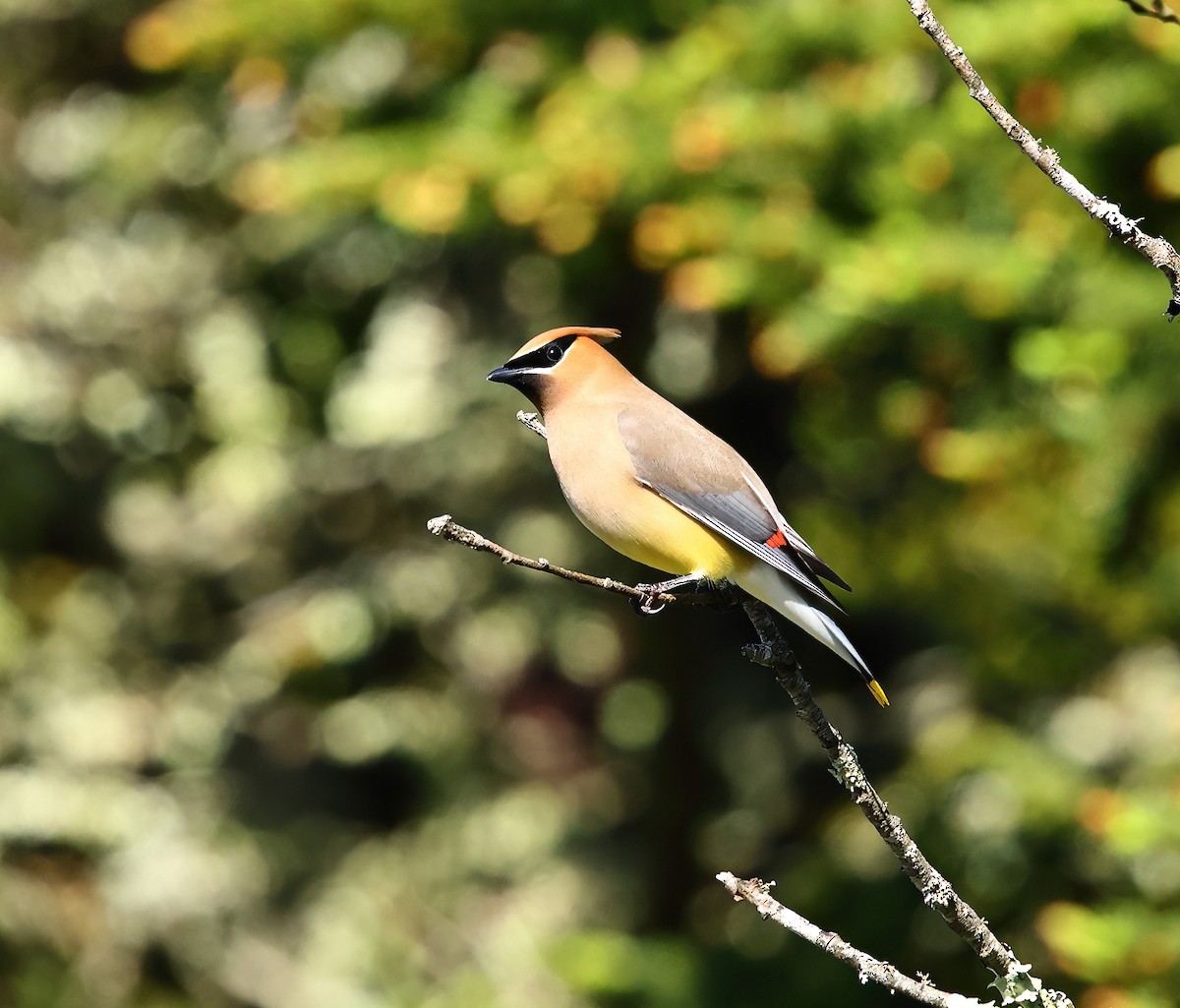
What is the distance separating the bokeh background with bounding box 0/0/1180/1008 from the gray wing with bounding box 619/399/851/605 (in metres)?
1.13

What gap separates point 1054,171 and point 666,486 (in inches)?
50.4

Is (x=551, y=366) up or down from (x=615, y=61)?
down

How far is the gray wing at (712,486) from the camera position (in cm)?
299

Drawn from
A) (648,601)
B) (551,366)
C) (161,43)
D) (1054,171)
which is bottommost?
(648,601)

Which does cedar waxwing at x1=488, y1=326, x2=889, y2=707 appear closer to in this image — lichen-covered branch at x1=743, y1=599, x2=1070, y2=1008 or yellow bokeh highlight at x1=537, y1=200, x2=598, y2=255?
lichen-covered branch at x1=743, y1=599, x2=1070, y2=1008

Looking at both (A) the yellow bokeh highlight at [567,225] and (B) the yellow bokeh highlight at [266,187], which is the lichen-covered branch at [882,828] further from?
(B) the yellow bokeh highlight at [266,187]

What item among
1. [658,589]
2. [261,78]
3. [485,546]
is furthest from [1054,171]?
[261,78]

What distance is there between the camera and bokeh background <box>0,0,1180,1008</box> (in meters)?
4.20

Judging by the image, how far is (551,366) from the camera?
3096mm

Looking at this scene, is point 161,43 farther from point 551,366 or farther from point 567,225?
point 551,366

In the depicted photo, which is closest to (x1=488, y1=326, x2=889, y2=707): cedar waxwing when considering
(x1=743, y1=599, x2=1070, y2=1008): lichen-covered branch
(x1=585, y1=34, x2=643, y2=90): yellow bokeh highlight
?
(x1=743, y1=599, x2=1070, y2=1008): lichen-covered branch

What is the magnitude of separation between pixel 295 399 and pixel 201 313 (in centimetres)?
69

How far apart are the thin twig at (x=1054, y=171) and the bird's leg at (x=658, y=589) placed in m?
1.06

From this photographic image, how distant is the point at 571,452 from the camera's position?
2.96m
